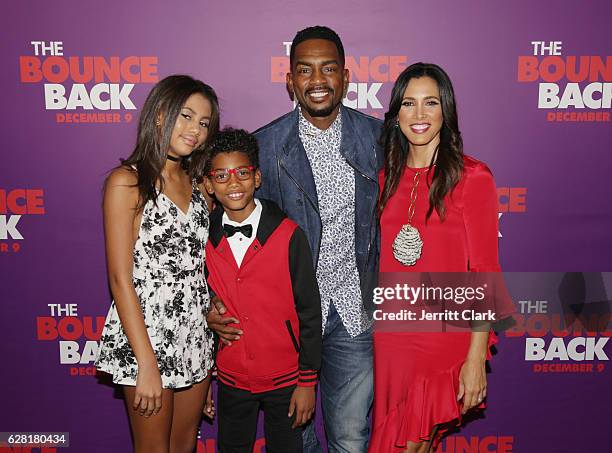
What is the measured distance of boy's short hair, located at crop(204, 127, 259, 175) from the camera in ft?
6.69

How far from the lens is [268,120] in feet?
9.07

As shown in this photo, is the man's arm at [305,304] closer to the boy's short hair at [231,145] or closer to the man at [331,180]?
the man at [331,180]

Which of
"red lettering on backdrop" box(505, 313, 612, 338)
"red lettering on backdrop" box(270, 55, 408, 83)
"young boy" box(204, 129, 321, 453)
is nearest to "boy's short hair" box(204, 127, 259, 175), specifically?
"young boy" box(204, 129, 321, 453)

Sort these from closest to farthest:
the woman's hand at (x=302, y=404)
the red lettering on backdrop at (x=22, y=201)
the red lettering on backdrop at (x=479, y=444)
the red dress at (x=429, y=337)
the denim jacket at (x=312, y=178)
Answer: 1. the red dress at (x=429, y=337)
2. the woman's hand at (x=302, y=404)
3. the denim jacket at (x=312, y=178)
4. the red lettering on backdrop at (x=22, y=201)
5. the red lettering on backdrop at (x=479, y=444)

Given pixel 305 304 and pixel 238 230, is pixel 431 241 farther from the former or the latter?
pixel 238 230

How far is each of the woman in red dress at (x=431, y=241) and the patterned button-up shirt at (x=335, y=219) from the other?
0.54 ft

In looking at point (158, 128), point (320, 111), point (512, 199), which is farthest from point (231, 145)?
point (512, 199)

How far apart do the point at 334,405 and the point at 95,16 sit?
215cm

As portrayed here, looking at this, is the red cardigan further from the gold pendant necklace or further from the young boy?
the gold pendant necklace

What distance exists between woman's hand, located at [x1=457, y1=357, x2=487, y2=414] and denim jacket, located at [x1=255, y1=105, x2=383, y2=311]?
47cm

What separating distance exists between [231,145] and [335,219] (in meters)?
0.52

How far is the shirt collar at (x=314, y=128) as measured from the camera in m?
2.25

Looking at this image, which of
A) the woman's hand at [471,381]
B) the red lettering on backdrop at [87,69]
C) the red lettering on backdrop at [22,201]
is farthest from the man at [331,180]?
the red lettering on backdrop at [22,201]

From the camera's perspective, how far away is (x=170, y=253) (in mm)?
1950
